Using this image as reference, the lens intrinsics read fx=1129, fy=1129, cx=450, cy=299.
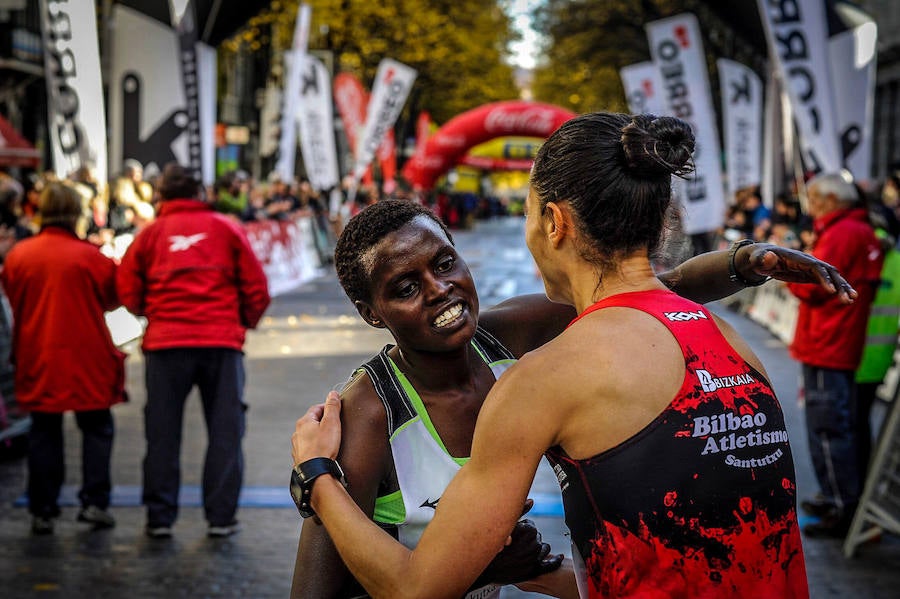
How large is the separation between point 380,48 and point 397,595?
1479 inches

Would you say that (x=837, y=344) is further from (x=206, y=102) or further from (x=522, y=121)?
(x=522, y=121)

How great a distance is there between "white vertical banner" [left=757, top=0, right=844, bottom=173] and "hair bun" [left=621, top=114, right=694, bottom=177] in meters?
8.56

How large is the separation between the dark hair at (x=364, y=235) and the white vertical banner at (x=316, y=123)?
21.2 metres

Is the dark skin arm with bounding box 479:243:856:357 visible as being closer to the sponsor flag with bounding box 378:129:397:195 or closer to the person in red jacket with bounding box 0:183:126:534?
the person in red jacket with bounding box 0:183:126:534

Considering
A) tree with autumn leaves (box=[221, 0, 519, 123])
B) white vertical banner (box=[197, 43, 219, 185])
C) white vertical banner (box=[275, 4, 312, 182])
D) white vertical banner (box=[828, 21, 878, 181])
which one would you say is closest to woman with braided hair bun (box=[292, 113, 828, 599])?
white vertical banner (box=[828, 21, 878, 181])

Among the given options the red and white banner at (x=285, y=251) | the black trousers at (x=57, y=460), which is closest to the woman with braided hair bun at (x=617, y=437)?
the black trousers at (x=57, y=460)

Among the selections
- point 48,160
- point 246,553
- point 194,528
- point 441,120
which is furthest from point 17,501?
point 441,120

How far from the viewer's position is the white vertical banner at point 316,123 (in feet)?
77.8

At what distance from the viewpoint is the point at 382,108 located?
27.2 meters

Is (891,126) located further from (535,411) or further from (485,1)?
(535,411)

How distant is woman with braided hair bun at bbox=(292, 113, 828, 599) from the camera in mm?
1972

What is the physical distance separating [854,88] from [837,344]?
4956 mm

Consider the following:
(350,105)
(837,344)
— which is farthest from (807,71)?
(350,105)

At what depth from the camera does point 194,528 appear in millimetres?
6672
